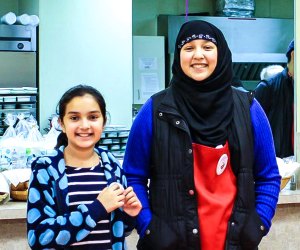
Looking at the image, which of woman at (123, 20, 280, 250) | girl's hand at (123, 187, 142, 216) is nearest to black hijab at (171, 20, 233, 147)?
woman at (123, 20, 280, 250)

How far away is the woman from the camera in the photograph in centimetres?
171

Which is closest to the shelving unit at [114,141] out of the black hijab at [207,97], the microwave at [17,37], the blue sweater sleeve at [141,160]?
the microwave at [17,37]

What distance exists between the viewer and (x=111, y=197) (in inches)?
62.7

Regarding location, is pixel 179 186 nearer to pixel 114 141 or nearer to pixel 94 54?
pixel 114 141

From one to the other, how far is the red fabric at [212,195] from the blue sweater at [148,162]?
0.12 meters

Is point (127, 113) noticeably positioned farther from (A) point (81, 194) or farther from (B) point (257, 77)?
(A) point (81, 194)

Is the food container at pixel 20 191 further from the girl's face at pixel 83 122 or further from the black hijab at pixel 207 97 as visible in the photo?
A: the black hijab at pixel 207 97

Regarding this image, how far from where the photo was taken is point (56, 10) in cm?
409

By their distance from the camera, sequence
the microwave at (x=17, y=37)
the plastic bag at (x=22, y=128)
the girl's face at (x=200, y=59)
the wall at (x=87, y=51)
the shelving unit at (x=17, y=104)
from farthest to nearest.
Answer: the wall at (x=87, y=51) → the microwave at (x=17, y=37) → the shelving unit at (x=17, y=104) → the plastic bag at (x=22, y=128) → the girl's face at (x=200, y=59)

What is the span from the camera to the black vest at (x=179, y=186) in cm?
171

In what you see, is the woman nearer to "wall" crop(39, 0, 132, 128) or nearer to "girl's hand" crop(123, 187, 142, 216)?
"girl's hand" crop(123, 187, 142, 216)

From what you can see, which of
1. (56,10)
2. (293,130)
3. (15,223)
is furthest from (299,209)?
(56,10)

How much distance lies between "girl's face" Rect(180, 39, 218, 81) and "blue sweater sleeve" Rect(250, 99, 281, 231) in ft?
0.71

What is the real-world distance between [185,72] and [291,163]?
4.04 ft
